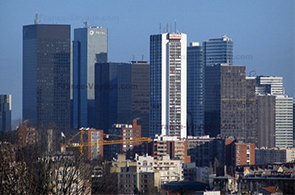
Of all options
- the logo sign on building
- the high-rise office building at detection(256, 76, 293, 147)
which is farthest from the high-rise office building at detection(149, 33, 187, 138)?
the high-rise office building at detection(256, 76, 293, 147)

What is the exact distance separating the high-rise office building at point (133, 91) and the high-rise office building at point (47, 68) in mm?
2197

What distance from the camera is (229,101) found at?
3947cm

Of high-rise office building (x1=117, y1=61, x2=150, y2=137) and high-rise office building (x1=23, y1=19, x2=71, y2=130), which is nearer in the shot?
high-rise office building (x1=117, y1=61, x2=150, y2=137)

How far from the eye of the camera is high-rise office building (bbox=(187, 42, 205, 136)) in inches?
1567

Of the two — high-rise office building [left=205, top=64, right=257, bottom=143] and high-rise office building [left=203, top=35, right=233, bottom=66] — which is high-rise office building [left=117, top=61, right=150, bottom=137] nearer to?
high-rise office building [left=205, top=64, right=257, bottom=143]

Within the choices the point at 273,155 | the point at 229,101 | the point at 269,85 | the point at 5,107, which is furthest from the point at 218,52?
the point at 5,107

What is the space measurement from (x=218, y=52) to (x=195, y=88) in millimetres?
3173

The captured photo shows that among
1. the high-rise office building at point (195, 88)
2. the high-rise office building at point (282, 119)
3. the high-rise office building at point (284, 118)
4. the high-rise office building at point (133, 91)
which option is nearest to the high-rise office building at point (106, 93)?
the high-rise office building at point (133, 91)

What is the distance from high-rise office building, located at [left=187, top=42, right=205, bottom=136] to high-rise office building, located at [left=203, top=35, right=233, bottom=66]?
1238mm

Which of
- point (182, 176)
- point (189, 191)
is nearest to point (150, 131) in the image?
point (182, 176)

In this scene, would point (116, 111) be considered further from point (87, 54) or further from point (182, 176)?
point (182, 176)

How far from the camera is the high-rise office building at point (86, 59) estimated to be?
43188 mm

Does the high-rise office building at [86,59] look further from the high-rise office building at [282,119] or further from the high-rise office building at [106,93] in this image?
the high-rise office building at [282,119]

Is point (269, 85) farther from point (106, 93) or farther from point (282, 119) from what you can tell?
point (106, 93)
